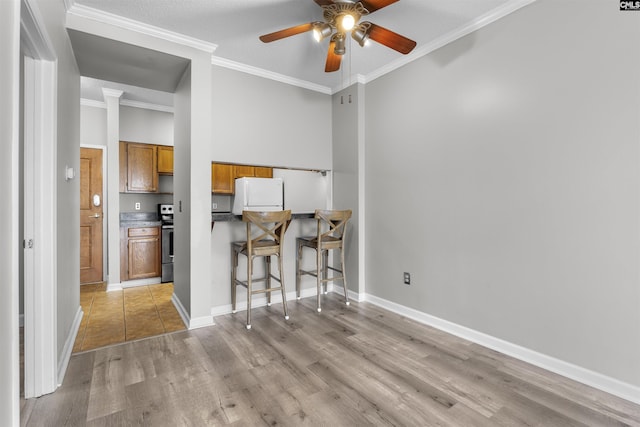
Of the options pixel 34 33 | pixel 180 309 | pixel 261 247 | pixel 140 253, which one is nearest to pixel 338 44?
pixel 34 33

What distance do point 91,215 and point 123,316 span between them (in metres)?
2.05

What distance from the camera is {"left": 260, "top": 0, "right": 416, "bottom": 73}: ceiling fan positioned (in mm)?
1942

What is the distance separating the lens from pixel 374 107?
343 centimetres

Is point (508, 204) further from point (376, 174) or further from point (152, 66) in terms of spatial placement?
point (152, 66)

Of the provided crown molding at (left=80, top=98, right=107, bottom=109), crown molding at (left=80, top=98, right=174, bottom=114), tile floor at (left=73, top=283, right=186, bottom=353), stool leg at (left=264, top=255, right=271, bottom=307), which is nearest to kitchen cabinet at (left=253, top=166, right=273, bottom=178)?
crown molding at (left=80, top=98, right=174, bottom=114)

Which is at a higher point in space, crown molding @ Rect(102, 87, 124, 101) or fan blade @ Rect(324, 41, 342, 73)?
crown molding @ Rect(102, 87, 124, 101)

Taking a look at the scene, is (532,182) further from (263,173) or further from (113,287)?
(113,287)

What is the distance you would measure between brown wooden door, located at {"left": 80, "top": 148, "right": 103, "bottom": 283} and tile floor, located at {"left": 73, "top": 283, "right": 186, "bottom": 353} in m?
0.30

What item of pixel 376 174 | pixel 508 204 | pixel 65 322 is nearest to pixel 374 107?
pixel 376 174

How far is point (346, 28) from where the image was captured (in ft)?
6.67

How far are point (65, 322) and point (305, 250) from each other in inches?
89.6

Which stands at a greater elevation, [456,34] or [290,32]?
[456,34]

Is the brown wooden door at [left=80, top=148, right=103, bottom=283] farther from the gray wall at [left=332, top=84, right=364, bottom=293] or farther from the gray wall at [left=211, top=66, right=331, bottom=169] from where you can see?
the gray wall at [left=332, top=84, right=364, bottom=293]

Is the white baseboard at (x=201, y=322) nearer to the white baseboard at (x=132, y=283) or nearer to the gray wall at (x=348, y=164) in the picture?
the gray wall at (x=348, y=164)
